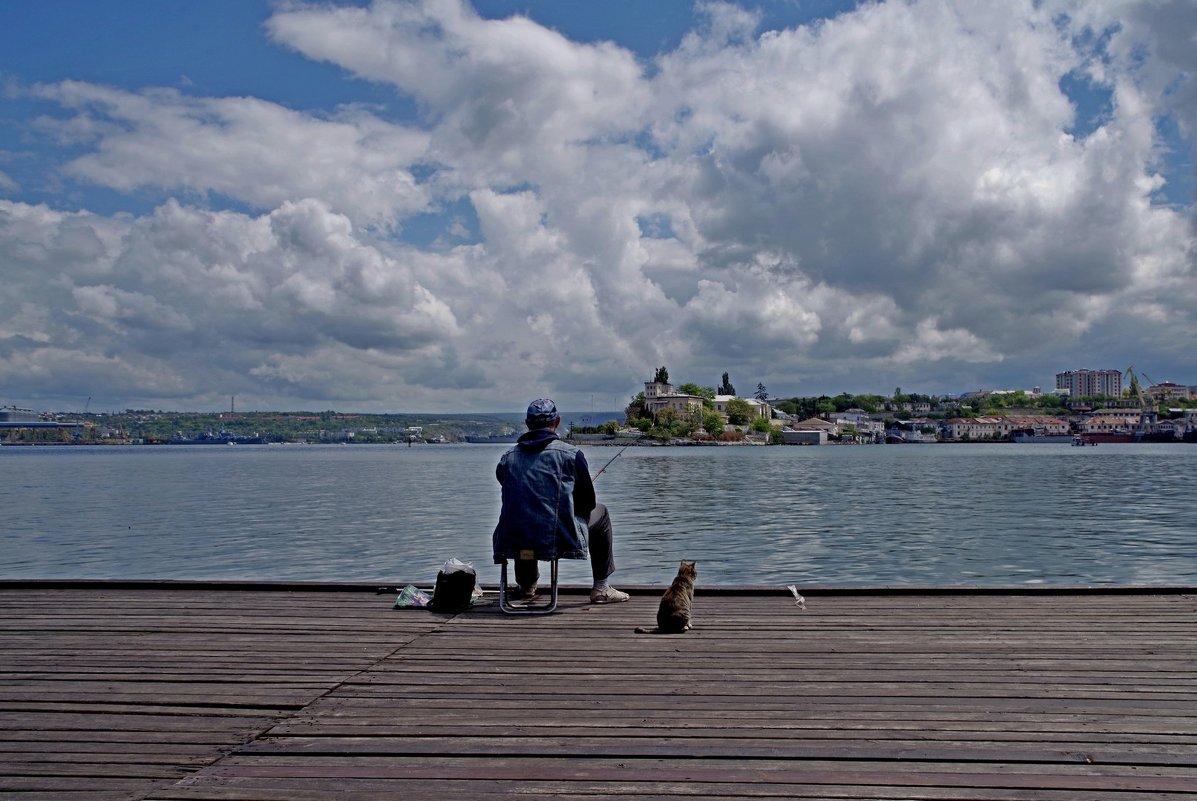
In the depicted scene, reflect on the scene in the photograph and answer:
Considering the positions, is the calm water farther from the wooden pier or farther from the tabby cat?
the tabby cat

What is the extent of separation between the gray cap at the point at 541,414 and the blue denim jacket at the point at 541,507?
0.49 meters

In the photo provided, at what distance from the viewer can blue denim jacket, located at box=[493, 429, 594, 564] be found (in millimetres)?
6875

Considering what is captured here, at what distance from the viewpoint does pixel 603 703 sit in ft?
15.0

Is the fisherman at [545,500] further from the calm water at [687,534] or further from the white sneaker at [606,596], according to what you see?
the calm water at [687,534]

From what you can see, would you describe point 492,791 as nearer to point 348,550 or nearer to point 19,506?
point 348,550

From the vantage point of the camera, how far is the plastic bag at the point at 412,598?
755cm

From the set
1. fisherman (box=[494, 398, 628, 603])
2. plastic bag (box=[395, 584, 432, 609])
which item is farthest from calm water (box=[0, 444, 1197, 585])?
fisherman (box=[494, 398, 628, 603])

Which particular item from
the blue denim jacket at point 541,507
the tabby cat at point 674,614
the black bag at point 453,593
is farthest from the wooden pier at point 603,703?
the blue denim jacket at point 541,507

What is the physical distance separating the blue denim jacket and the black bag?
644 millimetres

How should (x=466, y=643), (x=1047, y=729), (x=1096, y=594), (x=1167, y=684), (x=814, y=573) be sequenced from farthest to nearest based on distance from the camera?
1. (x=814, y=573)
2. (x=1096, y=594)
3. (x=466, y=643)
4. (x=1167, y=684)
5. (x=1047, y=729)

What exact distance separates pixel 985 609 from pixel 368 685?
4.78m

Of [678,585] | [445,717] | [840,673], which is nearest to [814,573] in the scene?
[678,585]

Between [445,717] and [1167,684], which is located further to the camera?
[1167,684]

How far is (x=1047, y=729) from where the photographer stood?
13.5 feet
